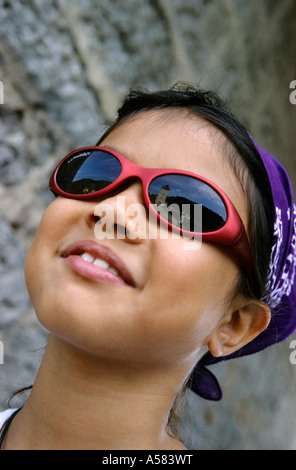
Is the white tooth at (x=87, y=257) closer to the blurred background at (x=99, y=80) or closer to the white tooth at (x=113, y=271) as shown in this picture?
the white tooth at (x=113, y=271)

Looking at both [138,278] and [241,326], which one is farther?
[241,326]

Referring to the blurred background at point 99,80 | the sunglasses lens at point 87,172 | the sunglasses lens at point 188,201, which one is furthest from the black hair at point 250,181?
the blurred background at point 99,80

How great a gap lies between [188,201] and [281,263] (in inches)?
16.3

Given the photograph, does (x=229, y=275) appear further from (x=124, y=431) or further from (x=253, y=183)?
(x=124, y=431)

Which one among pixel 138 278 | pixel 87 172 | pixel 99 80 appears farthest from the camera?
pixel 99 80

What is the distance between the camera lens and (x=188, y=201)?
4.20 ft

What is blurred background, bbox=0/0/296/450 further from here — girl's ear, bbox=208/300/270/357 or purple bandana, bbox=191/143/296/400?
girl's ear, bbox=208/300/270/357

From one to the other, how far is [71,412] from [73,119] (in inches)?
46.9

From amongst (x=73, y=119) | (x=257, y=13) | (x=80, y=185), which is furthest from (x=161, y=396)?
(x=257, y=13)

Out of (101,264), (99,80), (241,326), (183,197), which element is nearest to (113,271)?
(101,264)

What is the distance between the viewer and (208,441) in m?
2.82

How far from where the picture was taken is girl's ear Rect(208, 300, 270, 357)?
4.78 feet

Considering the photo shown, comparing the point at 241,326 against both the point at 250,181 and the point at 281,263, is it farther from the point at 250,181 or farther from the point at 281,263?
the point at 250,181

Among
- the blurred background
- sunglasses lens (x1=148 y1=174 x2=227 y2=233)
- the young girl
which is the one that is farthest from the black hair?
the blurred background
